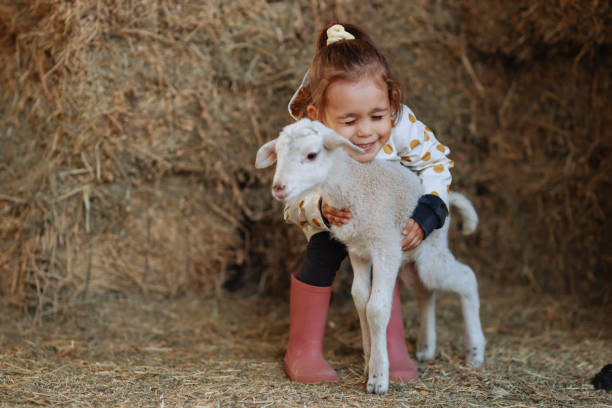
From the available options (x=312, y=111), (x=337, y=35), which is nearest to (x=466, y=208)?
(x=312, y=111)

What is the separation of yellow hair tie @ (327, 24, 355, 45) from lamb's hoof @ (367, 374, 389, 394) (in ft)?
4.67

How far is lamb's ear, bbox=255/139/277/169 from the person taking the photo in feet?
7.61

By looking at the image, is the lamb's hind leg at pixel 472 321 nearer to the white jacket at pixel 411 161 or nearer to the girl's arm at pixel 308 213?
the white jacket at pixel 411 161

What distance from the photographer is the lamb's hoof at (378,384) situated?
247cm

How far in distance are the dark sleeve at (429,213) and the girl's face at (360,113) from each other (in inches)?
11.8

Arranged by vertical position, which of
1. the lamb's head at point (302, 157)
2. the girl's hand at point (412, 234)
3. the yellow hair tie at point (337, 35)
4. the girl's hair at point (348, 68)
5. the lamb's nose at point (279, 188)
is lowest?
the girl's hand at point (412, 234)

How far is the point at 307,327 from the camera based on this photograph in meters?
2.78

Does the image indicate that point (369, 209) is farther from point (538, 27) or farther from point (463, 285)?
point (538, 27)

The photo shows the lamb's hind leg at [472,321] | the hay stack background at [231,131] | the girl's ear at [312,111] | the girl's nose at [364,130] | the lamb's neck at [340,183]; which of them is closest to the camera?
the lamb's neck at [340,183]

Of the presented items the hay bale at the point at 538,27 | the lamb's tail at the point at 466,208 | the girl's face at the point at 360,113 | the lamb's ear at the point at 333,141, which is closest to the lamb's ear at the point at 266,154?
the lamb's ear at the point at 333,141

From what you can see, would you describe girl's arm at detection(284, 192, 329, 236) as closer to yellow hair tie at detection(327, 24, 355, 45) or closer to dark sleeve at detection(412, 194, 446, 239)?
dark sleeve at detection(412, 194, 446, 239)

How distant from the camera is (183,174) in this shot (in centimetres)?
375

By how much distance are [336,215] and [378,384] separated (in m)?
0.71

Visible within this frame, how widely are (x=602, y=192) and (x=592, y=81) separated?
0.70 meters
